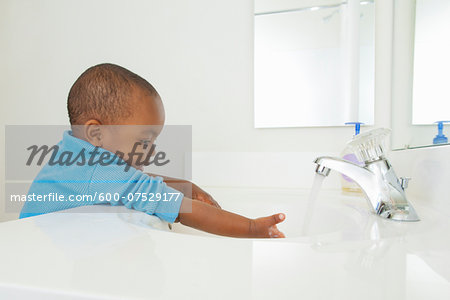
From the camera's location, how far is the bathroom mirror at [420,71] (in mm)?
647

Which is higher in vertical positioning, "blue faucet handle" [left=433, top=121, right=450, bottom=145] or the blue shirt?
"blue faucet handle" [left=433, top=121, right=450, bottom=145]

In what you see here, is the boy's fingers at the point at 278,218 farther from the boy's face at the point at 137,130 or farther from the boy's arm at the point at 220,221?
the boy's face at the point at 137,130

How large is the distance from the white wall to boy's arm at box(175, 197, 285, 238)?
487 millimetres

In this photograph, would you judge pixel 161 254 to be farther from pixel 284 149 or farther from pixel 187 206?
pixel 284 149

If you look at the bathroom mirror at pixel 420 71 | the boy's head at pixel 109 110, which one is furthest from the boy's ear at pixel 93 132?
the bathroom mirror at pixel 420 71

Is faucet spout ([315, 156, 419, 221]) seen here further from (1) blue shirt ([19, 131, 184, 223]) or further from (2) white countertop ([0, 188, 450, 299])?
(1) blue shirt ([19, 131, 184, 223])

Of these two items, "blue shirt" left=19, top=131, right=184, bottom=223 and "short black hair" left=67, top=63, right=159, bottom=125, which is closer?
"blue shirt" left=19, top=131, right=184, bottom=223

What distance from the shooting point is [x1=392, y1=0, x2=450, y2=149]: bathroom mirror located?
647mm

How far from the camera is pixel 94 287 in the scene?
237 millimetres

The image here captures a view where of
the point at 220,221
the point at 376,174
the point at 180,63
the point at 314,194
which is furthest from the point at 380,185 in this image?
the point at 180,63

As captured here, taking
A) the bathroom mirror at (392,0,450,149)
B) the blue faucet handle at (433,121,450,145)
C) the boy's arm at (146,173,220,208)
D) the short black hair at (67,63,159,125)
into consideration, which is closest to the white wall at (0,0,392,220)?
the bathroom mirror at (392,0,450,149)

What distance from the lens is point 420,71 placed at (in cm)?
81

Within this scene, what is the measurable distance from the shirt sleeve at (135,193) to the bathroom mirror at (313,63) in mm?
630

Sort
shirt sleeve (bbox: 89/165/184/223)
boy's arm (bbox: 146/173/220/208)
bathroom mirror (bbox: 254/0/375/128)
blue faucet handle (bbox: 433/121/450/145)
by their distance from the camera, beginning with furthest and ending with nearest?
bathroom mirror (bbox: 254/0/375/128)
boy's arm (bbox: 146/173/220/208)
blue faucet handle (bbox: 433/121/450/145)
shirt sleeve (bbox: 89/165/184/223)
